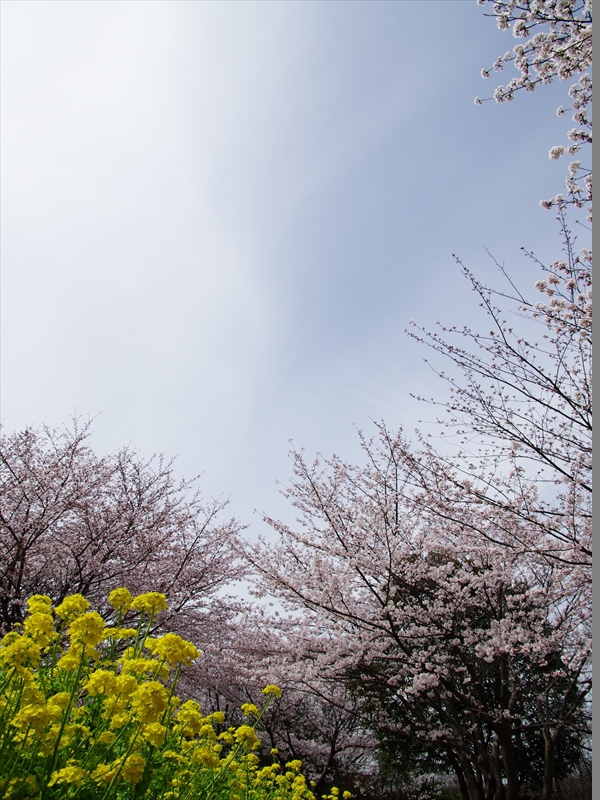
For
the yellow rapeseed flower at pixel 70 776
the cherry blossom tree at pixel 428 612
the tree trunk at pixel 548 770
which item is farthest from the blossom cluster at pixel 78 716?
the tree trunk at pixel 548 770

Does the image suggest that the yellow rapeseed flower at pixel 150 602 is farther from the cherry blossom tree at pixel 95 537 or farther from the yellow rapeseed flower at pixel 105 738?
the cherry blossom tree at pixel 95 537

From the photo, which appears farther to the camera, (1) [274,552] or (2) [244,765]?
(1) [274,552]

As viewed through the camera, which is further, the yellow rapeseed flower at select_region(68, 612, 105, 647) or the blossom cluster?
the yellow rapeseed flower at select_region(68, 612, 105, 647)

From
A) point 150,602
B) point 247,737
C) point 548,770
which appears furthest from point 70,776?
point 548,770

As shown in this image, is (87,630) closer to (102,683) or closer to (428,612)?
(102,683)

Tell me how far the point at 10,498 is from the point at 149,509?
2.35 meters

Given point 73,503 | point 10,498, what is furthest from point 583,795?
point 10,498

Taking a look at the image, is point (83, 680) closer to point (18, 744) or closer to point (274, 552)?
point (18, 744)

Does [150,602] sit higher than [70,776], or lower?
higher

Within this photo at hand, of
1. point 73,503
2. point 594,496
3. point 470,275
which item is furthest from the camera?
point 73,503

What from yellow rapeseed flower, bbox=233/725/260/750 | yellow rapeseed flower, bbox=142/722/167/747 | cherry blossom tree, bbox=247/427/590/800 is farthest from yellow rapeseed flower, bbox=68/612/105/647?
cherry blossom tree, bbox=247/427/590/800

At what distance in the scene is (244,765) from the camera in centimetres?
429

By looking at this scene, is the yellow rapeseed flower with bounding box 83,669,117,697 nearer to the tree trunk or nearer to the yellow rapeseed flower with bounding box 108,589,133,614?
the yellow rapeseed flower with bounding box 108,589,133,614

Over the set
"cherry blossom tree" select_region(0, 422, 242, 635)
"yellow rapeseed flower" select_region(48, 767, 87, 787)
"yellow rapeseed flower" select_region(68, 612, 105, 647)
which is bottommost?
"yellow rapeseed flower" select_region(48, 767, 87, 787)
